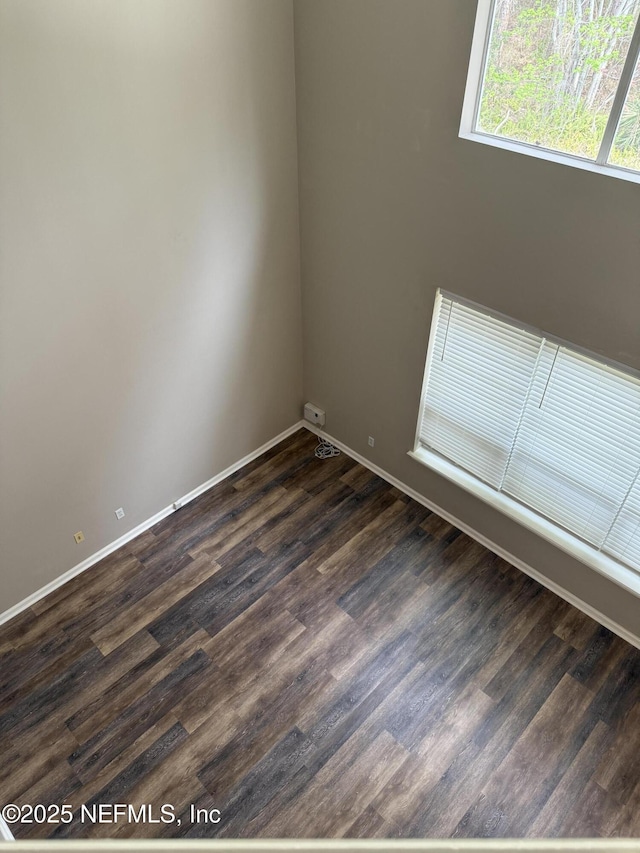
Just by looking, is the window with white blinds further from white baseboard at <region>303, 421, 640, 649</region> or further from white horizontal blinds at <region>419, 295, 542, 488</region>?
white baseboard at <region>303, 421, 640, 649</region>

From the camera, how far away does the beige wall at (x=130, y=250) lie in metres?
3.20

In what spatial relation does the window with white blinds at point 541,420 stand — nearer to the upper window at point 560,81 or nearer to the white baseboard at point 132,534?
the upper window at point 560,81

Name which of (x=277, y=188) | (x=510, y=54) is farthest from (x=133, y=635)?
(x=510, y=54)

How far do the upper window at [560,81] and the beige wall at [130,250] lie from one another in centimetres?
148

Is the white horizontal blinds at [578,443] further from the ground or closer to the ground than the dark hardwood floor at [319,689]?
further from the ground

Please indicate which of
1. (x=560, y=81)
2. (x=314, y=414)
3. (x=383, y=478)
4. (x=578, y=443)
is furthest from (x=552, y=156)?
(x=314, y=414)

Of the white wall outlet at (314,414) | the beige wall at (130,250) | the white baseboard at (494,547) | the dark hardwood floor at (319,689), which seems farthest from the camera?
the white wall outlet at (314,414)

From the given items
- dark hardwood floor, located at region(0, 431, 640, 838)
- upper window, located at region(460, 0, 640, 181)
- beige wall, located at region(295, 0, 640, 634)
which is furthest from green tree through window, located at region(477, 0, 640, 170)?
dark hardwood floor, located at region(0, 431, 640, 838)

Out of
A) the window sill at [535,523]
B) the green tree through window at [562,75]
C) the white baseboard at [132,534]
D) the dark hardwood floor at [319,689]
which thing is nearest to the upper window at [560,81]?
the green tree through window at [562,75]

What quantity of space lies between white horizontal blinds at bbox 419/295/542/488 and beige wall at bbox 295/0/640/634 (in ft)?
0.51

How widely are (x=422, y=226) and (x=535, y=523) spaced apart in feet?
7.45

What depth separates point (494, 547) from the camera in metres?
4.82

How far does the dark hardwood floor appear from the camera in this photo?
11.5 ft

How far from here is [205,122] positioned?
383cm
